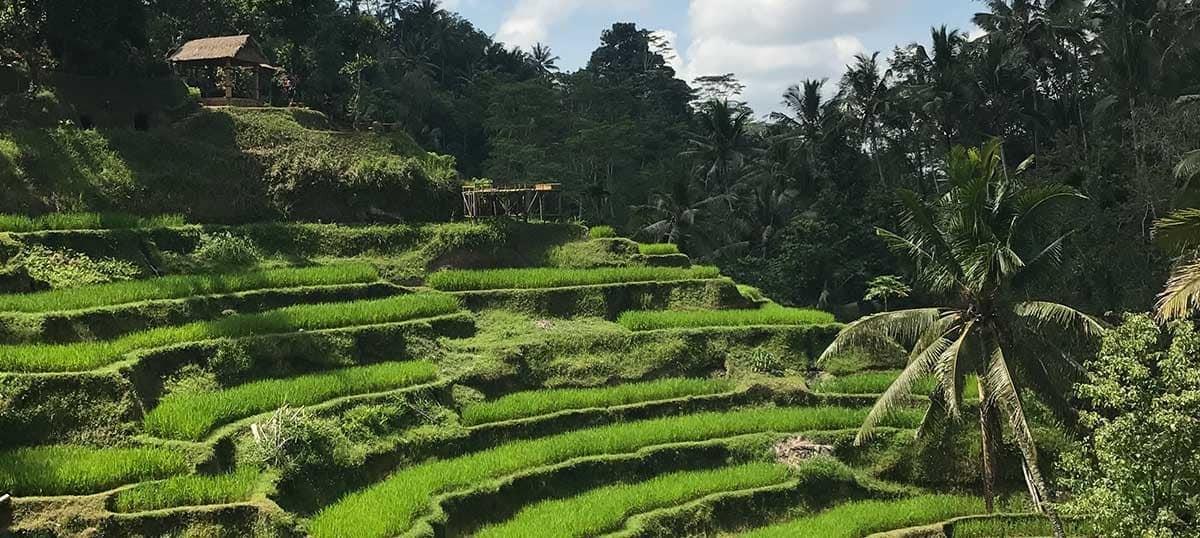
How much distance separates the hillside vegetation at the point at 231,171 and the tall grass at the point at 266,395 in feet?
22.8

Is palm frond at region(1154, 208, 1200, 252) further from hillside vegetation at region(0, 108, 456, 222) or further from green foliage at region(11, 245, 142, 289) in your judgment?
green foliage at region(11, 245, 142, 289)

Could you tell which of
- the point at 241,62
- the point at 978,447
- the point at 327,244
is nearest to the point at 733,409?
the point at 978,447

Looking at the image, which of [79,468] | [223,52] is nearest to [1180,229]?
[79,468]

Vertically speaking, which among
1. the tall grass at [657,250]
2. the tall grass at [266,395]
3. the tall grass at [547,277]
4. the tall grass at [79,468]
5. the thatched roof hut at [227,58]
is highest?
the thatched roof hut at [227,58]

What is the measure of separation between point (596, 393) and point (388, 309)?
13.6 feet

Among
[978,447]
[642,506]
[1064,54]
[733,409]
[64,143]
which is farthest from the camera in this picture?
[1064,54]

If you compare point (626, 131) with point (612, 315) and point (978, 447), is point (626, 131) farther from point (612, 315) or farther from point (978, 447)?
point (978, 447)

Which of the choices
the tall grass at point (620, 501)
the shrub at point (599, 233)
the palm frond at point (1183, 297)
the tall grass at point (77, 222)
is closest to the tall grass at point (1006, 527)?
the tall grass at point (620, 501)

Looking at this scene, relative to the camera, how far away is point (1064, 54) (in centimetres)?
3303

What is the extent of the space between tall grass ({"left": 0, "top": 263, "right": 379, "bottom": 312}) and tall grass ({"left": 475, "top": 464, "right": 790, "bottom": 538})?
6954 mm

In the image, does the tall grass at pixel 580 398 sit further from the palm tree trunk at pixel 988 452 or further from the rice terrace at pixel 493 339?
the palm tree trunk at pixel 988 452

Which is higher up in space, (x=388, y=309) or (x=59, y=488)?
(x=388, y=309)

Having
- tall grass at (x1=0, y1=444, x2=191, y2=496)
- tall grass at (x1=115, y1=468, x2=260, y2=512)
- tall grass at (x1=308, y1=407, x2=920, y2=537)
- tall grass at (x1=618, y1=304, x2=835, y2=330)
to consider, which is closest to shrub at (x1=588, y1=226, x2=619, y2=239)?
tall grass at (x1=618, y1=304, x2=835, y2=330)

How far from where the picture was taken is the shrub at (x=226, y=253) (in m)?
17.0
